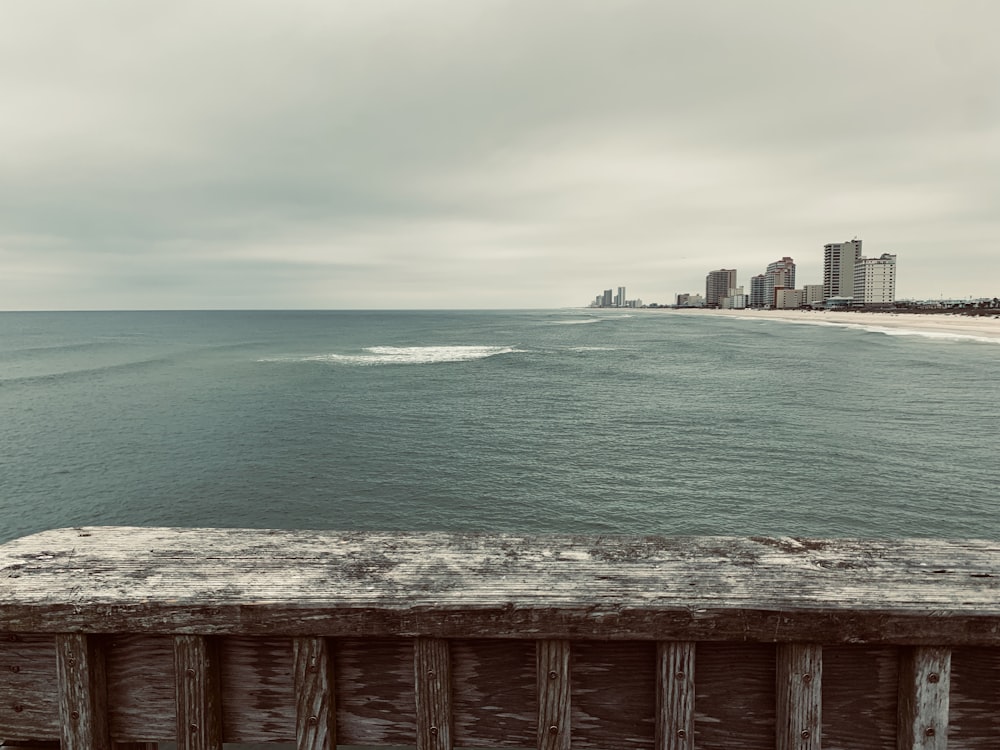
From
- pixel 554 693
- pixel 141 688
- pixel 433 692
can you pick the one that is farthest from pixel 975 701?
pixel 141 688

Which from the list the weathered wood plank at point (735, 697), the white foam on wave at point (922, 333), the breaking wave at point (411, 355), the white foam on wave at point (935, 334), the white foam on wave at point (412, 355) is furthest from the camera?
the white foam on wave at point (922, 333)

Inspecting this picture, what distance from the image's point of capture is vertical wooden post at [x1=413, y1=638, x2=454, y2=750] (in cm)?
197

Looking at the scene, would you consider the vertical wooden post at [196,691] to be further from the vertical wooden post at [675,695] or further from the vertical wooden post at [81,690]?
the vertical wooden post at [675,695]

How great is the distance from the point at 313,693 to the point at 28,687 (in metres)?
1.04

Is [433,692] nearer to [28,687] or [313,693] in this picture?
[313,693]

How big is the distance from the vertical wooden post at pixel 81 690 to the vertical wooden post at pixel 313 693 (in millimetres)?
704

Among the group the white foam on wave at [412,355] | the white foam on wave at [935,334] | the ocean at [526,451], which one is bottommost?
the ocean at [526,451]

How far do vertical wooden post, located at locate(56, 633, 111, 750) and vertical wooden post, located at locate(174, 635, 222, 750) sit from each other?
0.29m

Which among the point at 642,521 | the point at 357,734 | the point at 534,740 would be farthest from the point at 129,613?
the point at 642,521

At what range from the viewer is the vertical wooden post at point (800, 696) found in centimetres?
193

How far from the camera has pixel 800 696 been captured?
1934 mm

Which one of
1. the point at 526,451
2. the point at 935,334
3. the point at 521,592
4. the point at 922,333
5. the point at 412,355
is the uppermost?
the point at 521,592

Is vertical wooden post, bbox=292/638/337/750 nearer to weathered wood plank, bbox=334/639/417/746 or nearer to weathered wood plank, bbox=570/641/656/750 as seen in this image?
weathered wood plank, bbox=334/639/417/746

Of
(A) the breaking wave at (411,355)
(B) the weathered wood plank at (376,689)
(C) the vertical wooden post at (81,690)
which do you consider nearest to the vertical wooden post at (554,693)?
(B) the weathered wood plank at (376,689)
